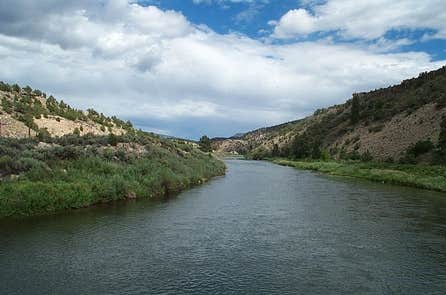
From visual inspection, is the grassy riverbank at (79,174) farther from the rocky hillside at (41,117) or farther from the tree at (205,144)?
the tree at (205,144)

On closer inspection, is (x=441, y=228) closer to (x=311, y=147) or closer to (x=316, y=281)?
(x=316, y=281)

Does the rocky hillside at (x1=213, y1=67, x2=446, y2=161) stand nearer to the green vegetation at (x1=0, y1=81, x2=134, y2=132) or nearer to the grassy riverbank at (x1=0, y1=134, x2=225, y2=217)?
the grassy riverbank at (x1=0, y1=134, x2=225, y2=217)

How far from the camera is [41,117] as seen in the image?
40.2 metres

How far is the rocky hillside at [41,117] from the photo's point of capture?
36.0 m

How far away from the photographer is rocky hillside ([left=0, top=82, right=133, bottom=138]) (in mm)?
36000

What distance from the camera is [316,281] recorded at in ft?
40.1

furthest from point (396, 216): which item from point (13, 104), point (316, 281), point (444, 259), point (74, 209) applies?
point (13, 104)

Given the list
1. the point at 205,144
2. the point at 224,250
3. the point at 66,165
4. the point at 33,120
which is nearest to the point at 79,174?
the point at 66,165

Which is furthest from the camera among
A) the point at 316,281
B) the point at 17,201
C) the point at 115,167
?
the point at 115,167

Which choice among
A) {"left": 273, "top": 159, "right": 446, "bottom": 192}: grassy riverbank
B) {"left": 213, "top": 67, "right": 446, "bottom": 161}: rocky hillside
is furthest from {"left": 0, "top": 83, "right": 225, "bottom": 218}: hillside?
{"left": 213, "top": 67, "right": 446, "bottom": 161}: rocky hillside

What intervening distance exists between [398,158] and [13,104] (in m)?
45.2

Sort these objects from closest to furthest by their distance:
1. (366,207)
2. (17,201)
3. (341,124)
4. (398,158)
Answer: (17,201), (366,207), (398,158), (341,124)

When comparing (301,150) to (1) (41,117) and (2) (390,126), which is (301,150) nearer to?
(2) (390,126)

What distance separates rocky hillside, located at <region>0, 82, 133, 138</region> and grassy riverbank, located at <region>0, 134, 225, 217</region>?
6142 mm
